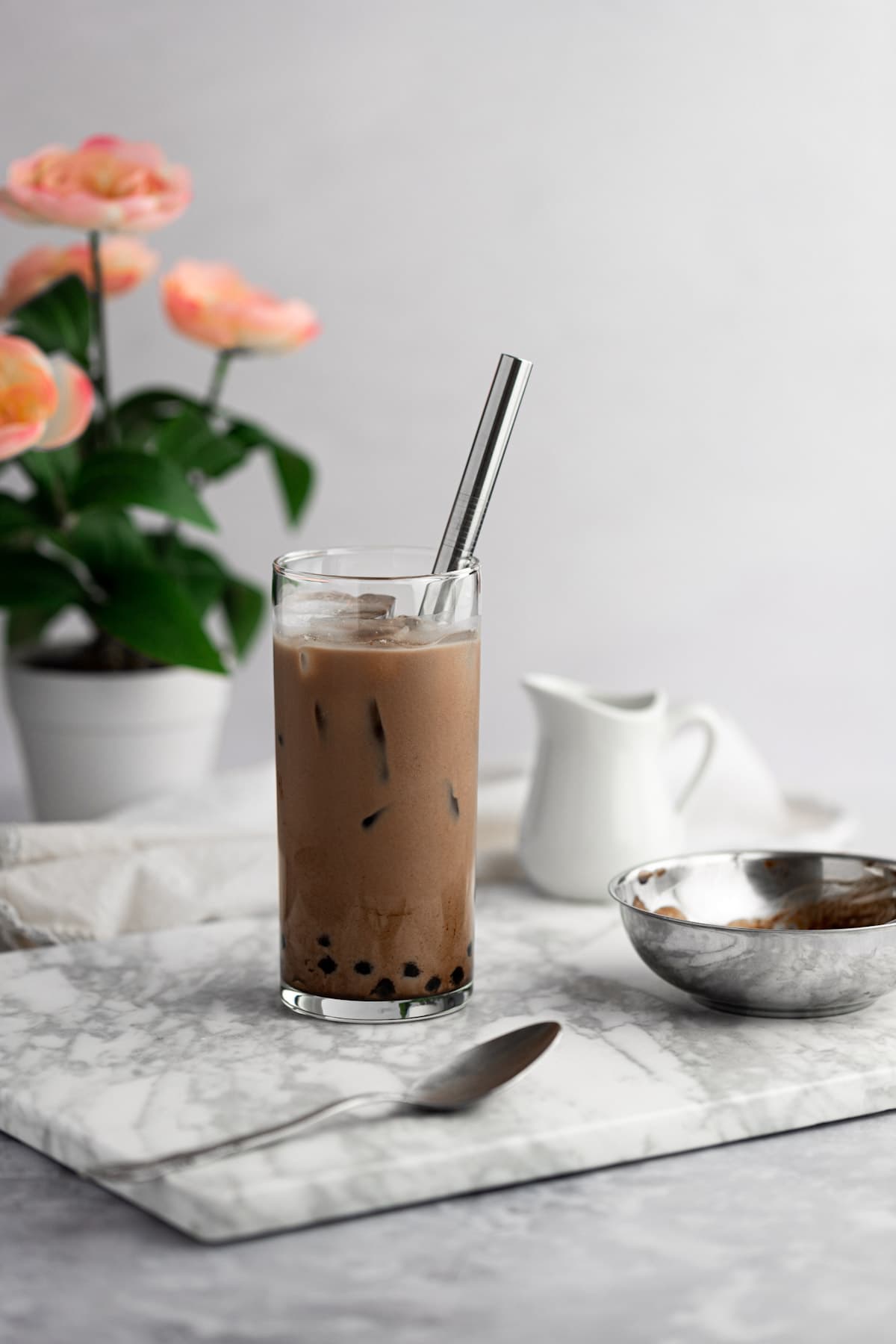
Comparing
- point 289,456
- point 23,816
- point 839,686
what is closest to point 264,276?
point 289,456

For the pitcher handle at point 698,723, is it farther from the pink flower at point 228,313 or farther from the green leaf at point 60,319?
the green leaf at point 60,319

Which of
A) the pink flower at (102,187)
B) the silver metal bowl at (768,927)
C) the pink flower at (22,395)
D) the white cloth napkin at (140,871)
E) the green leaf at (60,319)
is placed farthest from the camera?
the green leaf at (60,319)

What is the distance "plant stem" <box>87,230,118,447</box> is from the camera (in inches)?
67.0

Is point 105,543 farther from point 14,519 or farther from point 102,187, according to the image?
point 102,187

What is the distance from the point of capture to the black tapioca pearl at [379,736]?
3.40ft

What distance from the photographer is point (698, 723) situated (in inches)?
58.6

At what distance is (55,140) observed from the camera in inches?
94.4

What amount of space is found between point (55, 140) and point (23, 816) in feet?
3.43

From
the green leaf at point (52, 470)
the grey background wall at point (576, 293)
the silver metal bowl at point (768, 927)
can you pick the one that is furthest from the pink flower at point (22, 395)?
the grey background wall at point (576, 293)

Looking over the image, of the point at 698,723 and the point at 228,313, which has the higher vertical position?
the point at 228,313

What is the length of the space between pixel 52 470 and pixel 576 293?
1.16 m

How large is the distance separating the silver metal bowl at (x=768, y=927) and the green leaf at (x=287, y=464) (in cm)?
85

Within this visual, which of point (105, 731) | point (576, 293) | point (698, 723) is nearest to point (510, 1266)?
point (698, 723)

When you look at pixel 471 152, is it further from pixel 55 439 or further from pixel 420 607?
pixel 420 607
